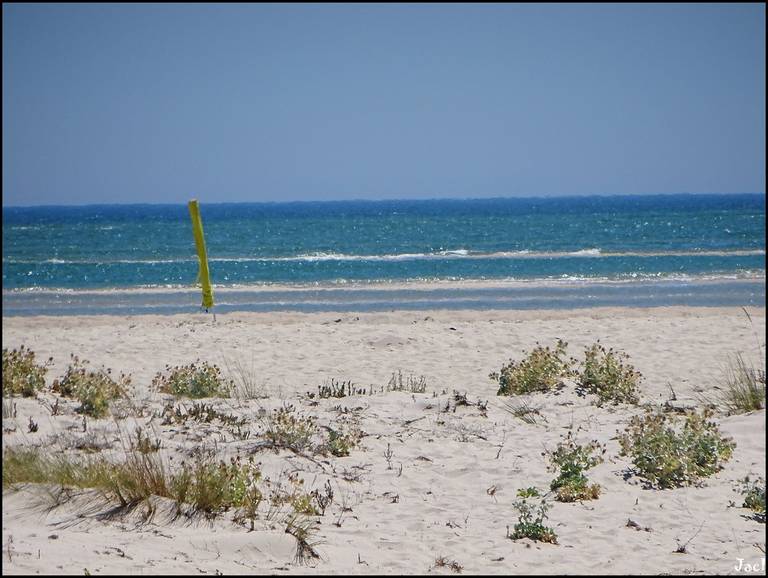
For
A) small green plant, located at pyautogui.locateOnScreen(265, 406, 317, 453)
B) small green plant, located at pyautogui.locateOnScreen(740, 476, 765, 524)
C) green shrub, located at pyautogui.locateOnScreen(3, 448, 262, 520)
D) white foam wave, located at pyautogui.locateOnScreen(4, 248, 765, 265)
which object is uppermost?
white foam wave, located at pyautogui.locateOnScreen(4, 248, 765, 265)

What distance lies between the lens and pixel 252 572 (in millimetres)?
4078

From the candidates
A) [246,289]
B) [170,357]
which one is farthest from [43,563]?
[246,289]

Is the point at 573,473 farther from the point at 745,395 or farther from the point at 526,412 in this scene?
the point at 745,395

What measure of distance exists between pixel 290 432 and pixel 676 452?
3.19m

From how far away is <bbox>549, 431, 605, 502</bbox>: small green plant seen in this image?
5.51 meters

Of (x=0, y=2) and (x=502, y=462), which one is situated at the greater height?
(x=0, y=2)

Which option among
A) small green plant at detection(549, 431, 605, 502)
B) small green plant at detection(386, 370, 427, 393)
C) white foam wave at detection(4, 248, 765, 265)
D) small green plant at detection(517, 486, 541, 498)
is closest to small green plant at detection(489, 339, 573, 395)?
small green plant at detection(386, 370, 427, 393)

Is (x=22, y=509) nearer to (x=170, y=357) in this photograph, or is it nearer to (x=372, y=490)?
(x=372, y=490)

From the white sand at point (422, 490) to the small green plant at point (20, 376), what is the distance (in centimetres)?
25

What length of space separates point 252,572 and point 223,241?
41.2m

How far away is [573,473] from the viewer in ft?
18.6

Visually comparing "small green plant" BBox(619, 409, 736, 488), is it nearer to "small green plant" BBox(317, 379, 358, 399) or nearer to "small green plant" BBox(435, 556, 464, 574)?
"small green plant" BBox(435, 556, 464, 574)

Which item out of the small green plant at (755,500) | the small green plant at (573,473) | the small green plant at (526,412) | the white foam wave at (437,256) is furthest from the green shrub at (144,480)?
the white foam wave at (437,256)

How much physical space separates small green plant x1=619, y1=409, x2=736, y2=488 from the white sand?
0.42 ft
